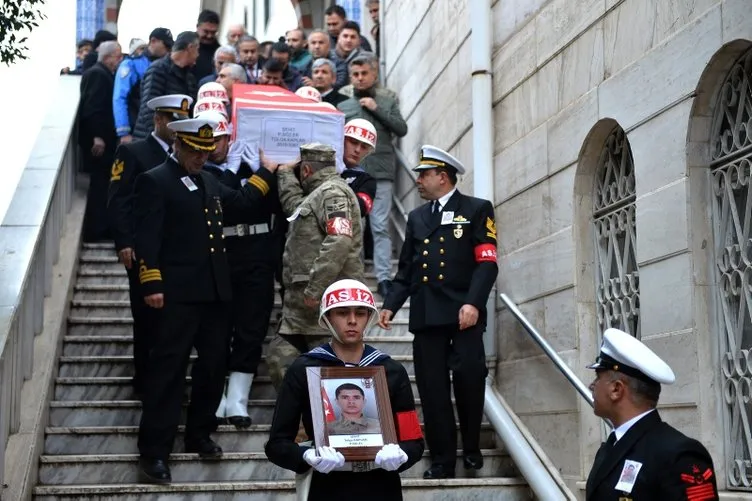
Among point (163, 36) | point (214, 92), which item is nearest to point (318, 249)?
point (214, 92)

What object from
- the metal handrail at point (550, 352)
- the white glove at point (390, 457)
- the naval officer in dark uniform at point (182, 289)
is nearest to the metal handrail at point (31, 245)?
the naval officer in dark uniform at point (182, 289)

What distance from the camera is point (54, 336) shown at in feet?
29.4

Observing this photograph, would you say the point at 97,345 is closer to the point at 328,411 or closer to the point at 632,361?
the point at 328,411

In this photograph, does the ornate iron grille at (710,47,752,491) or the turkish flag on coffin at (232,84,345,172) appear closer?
the ornate iron grille at (710,47,752,491)

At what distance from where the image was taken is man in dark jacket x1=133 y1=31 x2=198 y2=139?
11367 mm

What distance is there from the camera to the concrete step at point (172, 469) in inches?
307

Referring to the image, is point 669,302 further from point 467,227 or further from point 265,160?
point 265,160

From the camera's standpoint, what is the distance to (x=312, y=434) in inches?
213

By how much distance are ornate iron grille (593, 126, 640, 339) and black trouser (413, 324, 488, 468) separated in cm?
83

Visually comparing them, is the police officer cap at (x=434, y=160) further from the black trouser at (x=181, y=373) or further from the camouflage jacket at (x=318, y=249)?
the black trouser at (x=181, y=373)

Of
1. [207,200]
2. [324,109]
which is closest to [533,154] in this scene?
[324,109]

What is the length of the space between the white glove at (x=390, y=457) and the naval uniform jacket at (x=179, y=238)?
3.00 meters

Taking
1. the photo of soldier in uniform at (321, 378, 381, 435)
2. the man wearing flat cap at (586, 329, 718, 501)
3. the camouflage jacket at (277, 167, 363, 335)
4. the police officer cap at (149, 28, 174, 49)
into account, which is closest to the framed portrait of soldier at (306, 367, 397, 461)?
the photo of soldier in uniform at (321, 378, 381, 435)

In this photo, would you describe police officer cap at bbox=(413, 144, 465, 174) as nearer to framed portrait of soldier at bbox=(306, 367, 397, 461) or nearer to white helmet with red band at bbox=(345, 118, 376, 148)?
white helmet with red band at bbox=(345, 118, 376, 148)
